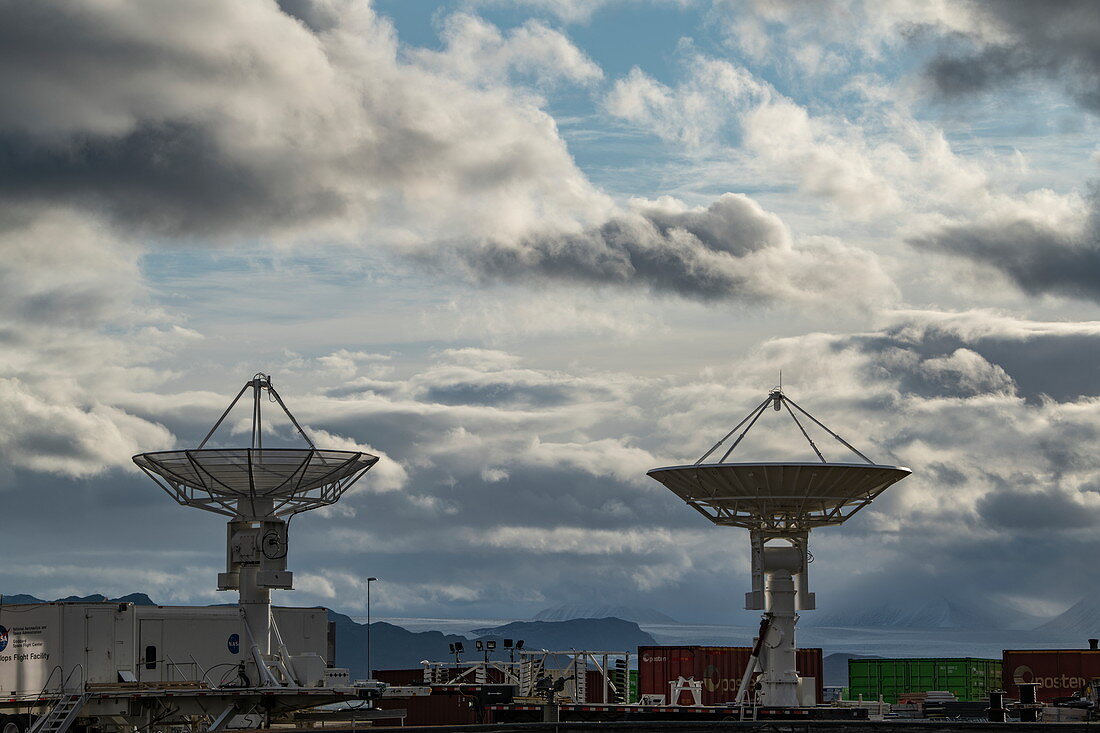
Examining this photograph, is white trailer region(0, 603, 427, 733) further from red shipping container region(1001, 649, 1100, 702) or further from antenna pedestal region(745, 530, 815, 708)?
red shipping container region(1001, 649, 1100, 702)

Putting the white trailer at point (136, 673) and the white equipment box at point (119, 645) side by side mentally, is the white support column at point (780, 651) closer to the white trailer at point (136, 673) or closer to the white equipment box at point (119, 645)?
the white trailer at point (136, 673)

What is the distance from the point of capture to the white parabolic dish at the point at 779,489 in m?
67.3

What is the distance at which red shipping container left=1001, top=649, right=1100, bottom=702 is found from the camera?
82.2m

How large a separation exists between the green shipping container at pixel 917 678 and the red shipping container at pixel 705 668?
13.7 meters

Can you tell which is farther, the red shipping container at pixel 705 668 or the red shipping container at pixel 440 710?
the red shipping container at pixel 705 668

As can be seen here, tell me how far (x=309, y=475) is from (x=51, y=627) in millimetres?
12060

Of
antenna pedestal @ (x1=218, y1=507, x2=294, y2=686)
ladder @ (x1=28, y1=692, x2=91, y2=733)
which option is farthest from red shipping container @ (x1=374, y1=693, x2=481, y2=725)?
ladder @ (x1=28, y1=692, x2=91, y2=733)

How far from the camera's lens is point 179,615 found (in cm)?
6644

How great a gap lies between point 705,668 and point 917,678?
65.9ft

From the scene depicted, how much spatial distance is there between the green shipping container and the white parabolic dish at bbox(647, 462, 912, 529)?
27.8 meters

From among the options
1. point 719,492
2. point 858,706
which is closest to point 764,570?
point 719,492

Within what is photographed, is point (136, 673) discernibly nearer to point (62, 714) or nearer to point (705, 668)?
point (62, 714)

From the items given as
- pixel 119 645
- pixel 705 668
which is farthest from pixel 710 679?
pixel 119 645

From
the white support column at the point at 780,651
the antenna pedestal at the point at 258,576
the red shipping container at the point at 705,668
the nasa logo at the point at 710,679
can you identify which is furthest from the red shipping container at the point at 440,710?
the nasa logo at the point at 710,679
